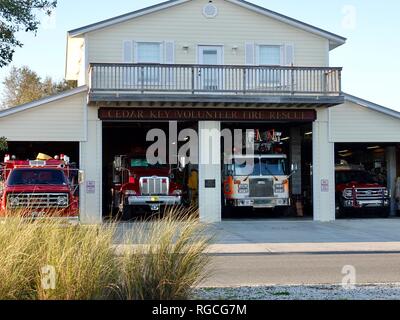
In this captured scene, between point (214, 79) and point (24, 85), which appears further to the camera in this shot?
point (24, 85)

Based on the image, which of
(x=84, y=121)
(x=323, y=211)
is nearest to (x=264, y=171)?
(x=323, y=211)

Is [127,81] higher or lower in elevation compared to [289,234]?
higher

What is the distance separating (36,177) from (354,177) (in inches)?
580

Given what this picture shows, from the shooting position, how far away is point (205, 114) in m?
24.3

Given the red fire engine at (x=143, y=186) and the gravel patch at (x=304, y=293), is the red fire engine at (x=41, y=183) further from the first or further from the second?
the gravel patch at (x=304, y=293)

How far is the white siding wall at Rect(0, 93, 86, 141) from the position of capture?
2333 centimetres

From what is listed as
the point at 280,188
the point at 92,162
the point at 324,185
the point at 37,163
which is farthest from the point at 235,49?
the point at 37,163

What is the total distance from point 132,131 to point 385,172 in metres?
12.1

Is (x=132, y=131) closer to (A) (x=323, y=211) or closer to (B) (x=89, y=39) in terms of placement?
(B) (x=89, y=39)

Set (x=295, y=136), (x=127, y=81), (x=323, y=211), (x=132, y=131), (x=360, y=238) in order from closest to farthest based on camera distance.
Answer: (x=360, y=238), (x=127, y=81), (x=323, y=211), (x=295, y=136), (x=132, y=131)

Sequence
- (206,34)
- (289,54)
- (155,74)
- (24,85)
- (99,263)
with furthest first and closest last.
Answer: (24,85), (289,54), (206,34), (155,74), (99,263)

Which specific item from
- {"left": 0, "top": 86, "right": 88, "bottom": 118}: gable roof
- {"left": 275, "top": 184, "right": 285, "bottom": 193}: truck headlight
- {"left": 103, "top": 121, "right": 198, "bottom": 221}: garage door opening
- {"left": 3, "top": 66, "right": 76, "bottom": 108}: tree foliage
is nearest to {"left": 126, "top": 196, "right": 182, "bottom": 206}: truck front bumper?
{"left": 103, "top": 121, "right": 198, "bottom": 221}: garage door opening

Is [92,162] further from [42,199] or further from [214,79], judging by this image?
[42,199]

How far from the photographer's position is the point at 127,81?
77.0 feet
